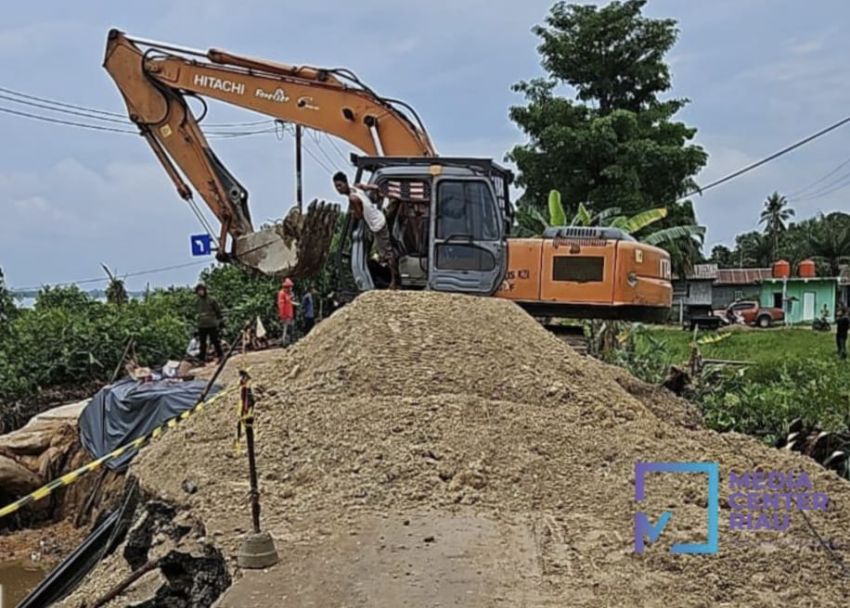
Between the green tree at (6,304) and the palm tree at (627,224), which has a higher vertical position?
the palm tree at (627,224)

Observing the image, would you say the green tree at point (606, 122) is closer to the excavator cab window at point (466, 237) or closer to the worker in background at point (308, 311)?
the worker in background at point (308, 311)

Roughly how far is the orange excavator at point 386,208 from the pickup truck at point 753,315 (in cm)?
2374

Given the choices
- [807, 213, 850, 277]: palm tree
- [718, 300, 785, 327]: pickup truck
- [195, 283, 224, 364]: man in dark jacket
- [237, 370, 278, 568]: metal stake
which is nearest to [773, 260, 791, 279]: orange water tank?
[718, 300, 785, 327]: pickup truck

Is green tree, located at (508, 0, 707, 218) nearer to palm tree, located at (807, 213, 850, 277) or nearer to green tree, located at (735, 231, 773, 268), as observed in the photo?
palm tree, located at (807, 213, 850, 277)

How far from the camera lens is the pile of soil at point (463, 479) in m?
3.53

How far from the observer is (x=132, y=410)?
931 centimetres

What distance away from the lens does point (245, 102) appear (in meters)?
10.1

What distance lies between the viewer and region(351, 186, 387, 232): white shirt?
8156 mm

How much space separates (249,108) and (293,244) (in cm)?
173

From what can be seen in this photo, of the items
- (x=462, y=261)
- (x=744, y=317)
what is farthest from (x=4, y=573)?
(x=744, y=317)

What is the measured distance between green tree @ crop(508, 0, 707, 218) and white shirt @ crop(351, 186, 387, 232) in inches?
579

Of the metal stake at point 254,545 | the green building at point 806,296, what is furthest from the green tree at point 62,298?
the green building at point 806,296

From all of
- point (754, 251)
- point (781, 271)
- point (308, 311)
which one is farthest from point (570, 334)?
point (754, 251)

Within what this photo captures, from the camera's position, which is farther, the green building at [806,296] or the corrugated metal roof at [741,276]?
the corrugated metal roof at [741,276]
